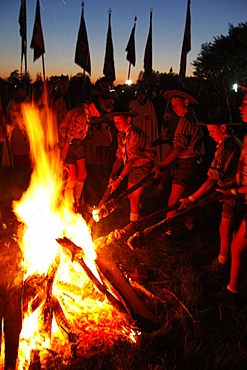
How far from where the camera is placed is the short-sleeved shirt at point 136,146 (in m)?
5.52

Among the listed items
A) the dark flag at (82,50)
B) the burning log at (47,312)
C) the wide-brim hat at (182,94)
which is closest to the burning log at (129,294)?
the burning log at (47,312)

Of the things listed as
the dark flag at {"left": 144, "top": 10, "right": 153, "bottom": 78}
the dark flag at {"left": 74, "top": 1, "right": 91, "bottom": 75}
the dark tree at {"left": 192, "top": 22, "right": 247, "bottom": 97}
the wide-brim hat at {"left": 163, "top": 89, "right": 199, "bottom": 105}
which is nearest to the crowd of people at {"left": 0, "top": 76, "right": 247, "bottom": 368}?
the wide-brim hat at {"left": 163, "top": 89, "right": 199, "bottom": 105}

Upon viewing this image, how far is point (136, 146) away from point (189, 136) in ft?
2.56

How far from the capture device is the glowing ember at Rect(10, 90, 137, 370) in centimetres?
339

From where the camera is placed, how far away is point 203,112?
1234 centimetres

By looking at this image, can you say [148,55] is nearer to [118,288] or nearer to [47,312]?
[118,288]

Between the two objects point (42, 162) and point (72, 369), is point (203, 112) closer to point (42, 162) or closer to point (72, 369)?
point (42, 162)

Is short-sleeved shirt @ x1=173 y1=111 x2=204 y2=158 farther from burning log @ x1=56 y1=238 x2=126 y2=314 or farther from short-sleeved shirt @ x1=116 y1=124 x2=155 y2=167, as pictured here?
burning log @ x1=56 y1=238 x2=126 y2=314

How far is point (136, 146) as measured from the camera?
555cm

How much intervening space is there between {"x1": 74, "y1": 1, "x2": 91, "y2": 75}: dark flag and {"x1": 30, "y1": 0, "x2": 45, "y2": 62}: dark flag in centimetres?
160

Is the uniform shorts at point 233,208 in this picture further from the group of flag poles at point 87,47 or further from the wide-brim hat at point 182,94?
the group of flag poles at point 87,47

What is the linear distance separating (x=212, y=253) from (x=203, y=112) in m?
7.77

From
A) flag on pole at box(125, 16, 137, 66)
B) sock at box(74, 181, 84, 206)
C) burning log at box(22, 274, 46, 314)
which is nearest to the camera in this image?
burning log at box(22, 274, 46, 314)

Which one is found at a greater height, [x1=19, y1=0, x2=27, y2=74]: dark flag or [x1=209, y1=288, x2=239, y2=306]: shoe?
[x1=19, y1=0, x2=27, y2=74]: dark flag
